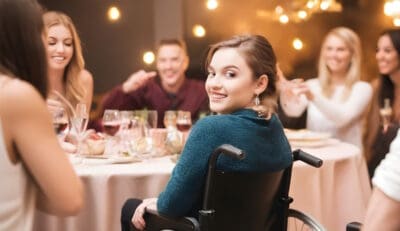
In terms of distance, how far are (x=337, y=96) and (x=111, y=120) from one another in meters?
1.80

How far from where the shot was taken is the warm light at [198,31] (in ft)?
19.4

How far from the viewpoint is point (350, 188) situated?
2.81m

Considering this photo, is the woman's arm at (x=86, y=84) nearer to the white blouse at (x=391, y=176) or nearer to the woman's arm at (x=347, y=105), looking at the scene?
the woman's arm at (x=347, y=105)

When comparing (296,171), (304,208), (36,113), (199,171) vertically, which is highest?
(36,113)

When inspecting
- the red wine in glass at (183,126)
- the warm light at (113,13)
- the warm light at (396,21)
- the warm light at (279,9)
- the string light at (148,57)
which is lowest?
the red wine in glass at (183,126)

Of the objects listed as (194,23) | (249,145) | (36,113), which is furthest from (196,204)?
(194,23)

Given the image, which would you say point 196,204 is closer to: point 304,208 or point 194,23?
point 304,208

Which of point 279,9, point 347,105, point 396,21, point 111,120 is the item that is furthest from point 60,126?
point 396,21

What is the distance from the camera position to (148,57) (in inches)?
230

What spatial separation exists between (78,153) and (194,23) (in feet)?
11.6

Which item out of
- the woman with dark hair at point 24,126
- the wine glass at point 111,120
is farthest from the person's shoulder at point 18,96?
the wine glass at point 111,120

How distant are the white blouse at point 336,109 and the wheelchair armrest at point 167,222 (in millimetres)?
1822

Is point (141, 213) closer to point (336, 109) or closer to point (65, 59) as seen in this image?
point (65, 59)

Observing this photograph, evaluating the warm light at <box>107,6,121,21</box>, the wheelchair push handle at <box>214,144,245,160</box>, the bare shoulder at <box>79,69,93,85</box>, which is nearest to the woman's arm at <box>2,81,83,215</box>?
the wheelchair push handle at <box>214,144,245,160</box>
